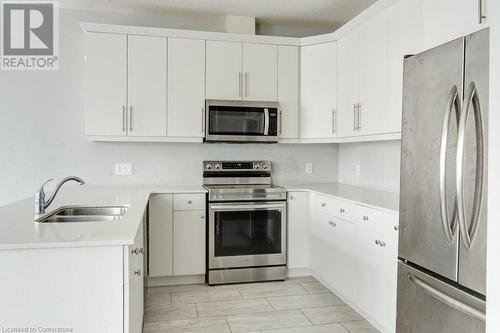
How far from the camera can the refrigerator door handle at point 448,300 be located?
156 cm

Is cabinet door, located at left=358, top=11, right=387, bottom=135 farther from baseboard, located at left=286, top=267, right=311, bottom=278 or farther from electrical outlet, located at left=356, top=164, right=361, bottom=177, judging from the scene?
baseboard, located at left=286, top=267, right=311, bottom=278

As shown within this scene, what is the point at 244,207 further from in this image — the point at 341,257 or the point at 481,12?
the point at 481,12

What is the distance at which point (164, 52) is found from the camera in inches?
146

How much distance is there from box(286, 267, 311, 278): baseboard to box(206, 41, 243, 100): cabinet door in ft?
5.82

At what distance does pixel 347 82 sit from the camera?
361 cm

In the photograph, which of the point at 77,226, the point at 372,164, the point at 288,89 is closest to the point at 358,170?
the point at 372,164

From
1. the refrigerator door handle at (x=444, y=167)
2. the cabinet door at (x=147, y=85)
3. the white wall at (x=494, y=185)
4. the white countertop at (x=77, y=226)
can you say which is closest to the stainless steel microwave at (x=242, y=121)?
the cabinet door at (x=147, y=85)

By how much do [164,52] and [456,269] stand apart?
3.05 metres

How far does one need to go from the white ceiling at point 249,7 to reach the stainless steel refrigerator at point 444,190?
6.50 ft

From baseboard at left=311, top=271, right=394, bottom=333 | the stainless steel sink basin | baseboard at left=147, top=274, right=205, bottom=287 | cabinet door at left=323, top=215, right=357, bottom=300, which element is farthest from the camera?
baseboard at left=147, top=274, right=205, bottom=287

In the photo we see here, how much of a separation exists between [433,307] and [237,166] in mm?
2592

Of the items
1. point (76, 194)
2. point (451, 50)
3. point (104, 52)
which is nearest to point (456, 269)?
point (451, 50)

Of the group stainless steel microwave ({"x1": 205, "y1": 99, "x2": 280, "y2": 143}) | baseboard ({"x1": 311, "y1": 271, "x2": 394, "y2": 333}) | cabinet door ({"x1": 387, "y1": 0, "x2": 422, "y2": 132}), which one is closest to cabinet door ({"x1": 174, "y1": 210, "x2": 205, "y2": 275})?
stainless steel microwave ({"x1": 205, "y1": 99, "x2": 280, "y2": 143})

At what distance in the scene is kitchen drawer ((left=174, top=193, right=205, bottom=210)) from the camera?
139 inches
